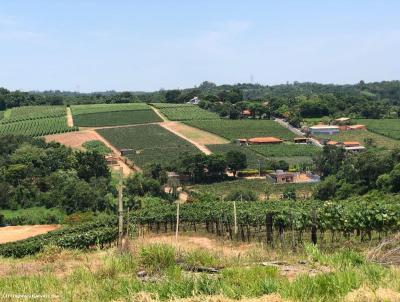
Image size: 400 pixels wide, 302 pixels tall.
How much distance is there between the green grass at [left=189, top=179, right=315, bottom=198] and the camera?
5219 cm

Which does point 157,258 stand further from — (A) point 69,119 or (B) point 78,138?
(A) point 69,119

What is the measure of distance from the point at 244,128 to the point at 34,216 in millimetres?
54838

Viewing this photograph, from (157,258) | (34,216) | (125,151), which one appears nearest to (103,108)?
(125,151)

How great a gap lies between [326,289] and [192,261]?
10.6 feet

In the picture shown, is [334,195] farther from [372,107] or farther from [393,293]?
[372,107]

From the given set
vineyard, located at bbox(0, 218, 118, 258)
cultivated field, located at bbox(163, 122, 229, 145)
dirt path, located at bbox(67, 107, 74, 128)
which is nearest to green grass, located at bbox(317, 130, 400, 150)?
cultivated field, located at bbox(163, 122, 229, 145)

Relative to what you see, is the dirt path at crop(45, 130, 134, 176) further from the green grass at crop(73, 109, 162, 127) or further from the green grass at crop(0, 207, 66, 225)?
the green grass at crop(0, 207, 66, 225)

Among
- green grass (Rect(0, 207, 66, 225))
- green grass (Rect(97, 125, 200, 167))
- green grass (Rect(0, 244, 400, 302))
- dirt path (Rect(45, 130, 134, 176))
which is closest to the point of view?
green grass (Rect(0, 244, 400, 302))

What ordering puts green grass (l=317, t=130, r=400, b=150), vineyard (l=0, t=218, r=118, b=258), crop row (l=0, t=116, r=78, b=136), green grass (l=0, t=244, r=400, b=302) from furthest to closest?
crop row (l=0, t=116, r=78, b=136) → green grass (l=317, t=130, r=400, b=150) → vineyard (l=0, t=218, r=118, b=258) → green grass (l=0, t=244, r=400, b=302)

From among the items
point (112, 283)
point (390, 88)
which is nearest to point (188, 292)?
point (112, 283)

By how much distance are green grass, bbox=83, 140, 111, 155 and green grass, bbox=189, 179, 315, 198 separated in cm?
1935

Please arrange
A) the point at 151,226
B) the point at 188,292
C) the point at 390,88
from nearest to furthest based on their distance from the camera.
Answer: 1. the point at 188,292
2. the point at 151,226
3. the point at 390,88

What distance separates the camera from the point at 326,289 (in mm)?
6980

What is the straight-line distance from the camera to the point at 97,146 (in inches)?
2945
